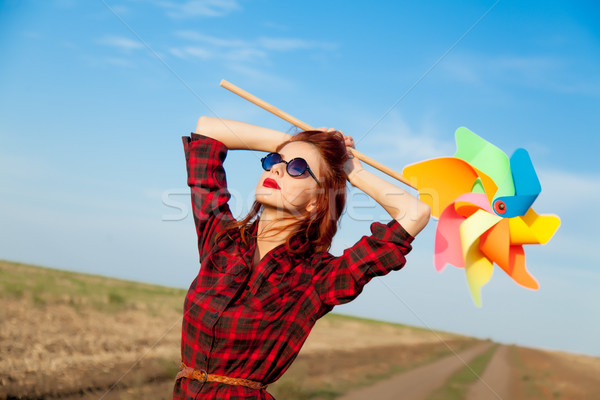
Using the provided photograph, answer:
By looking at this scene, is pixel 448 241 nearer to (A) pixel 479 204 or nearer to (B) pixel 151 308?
(A) pixel 479 204

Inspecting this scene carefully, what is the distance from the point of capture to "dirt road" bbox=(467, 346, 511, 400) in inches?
697

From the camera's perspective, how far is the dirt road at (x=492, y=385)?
1770cm

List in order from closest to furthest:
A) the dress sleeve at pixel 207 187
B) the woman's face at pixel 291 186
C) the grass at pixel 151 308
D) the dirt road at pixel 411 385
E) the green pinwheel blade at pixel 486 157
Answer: the woman's face at pixel 291 186 → the dress sleeve at pixel 207 187 → the green pinwheel blade at pixel 486 157 → the grass at pixel 151 308 → the dirt road at pixel 411 385

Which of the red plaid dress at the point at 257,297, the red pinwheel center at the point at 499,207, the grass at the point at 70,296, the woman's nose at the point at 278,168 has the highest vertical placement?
the red pinwheel center at the point at 499,207

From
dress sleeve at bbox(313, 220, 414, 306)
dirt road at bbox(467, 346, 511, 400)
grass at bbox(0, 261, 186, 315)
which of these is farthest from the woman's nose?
dirt road at bbox(467, 346, 511, 400)

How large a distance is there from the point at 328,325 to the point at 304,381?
15577 millimetres

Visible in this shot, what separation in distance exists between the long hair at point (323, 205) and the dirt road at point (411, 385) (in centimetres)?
1180

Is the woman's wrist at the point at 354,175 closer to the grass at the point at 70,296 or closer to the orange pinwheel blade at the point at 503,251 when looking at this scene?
the orange pinwheel blade at the point at 503,251

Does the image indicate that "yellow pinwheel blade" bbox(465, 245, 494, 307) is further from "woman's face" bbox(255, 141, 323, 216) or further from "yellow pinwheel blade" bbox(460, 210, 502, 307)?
"woman's face" bbox(255, 141, 323, 216)

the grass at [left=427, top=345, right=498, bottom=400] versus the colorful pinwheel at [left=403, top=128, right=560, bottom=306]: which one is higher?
the colorful pinwheel at [left=403, top=128, right=560, bottom=306]

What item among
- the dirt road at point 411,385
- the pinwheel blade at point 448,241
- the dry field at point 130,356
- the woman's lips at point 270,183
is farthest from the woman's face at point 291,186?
the dirt road at point 411,385

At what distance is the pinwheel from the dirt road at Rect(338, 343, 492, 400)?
11216mm

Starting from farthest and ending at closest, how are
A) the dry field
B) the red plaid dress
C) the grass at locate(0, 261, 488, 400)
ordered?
1. the grass at locate(0, 261, 488, 400)
2. the dry field
3. the red plaid dress

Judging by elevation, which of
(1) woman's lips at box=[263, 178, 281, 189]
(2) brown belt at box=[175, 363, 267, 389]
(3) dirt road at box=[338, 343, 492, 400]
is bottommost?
(3) dirt road at box=[338, 343, 492, 400]
